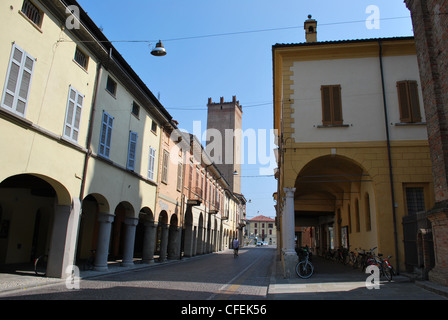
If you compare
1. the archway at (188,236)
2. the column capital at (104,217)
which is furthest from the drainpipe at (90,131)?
the archway at (188,236)

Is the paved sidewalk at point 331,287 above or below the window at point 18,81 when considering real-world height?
below

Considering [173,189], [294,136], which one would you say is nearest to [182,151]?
[173,189]

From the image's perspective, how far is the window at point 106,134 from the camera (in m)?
13.7

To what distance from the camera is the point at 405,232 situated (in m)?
12.3

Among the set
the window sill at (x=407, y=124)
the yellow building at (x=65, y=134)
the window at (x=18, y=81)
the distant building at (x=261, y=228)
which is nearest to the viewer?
the window at (x=18, y=81)

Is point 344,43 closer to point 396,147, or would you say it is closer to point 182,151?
point 396,147

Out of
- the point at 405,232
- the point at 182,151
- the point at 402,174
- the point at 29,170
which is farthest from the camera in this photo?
the point at 182,151

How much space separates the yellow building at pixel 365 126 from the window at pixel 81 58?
7868 millimetres

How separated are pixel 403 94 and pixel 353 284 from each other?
806 centimetres

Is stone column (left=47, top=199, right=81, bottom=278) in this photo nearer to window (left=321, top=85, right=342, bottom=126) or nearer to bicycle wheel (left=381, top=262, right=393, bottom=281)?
window (left=321, top=85, right=342, bottom=126)

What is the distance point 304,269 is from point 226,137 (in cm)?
4745

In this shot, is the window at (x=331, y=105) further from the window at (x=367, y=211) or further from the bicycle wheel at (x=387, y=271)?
the bicycle wheel at (x=387, y=271)

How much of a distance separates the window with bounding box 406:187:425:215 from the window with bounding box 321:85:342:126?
3852mm

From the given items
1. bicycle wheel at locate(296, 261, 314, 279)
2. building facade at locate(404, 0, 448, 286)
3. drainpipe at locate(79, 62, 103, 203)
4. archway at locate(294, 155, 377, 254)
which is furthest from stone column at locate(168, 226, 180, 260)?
building facade at locate(404, 0, 448, 286)
